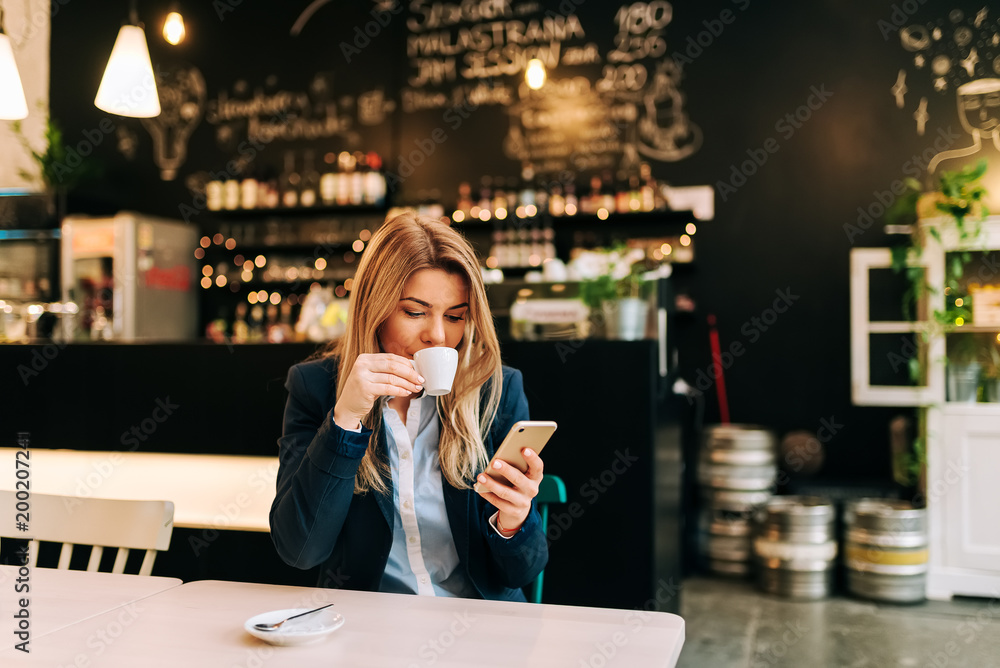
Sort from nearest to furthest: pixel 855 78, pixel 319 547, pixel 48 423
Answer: pixel 319 547
pixel 48 423
pixel 855 78

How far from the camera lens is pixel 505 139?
219 inches

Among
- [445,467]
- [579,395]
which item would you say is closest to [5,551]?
[445,467]

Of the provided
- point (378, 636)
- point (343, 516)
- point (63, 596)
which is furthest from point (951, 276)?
point (63, 596)

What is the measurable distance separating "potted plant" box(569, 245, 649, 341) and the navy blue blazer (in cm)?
126

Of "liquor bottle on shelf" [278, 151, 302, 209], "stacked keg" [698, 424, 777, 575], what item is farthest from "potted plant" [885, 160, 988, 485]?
"liquor bottle on shelf" [278, 151, 302, 209]

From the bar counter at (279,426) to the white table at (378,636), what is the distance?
4.76ft

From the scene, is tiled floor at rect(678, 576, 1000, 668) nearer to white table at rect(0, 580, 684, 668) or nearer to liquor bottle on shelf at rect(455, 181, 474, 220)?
white table at rect(0, 580, 684, 668)

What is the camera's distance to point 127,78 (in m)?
3.13

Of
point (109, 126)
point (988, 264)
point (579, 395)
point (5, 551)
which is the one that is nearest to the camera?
point (5, 551)

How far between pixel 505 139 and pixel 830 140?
209cm

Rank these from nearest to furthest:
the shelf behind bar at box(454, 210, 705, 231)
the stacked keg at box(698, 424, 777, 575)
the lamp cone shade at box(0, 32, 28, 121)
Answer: the lamp cone shade at box(0, 32, 28, 121) < the stacked keg at box(698, 424, 777, 575) < the shelf behind bar at box(454, 210, 705, 231)

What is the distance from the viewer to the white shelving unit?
12.9ft

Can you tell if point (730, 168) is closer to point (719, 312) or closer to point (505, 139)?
point (719, 312)

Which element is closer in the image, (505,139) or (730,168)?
(730,168)
